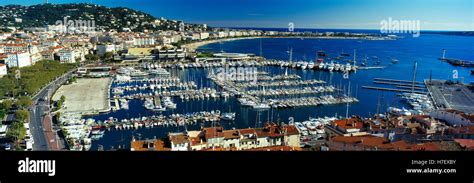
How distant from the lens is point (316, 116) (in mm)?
7641

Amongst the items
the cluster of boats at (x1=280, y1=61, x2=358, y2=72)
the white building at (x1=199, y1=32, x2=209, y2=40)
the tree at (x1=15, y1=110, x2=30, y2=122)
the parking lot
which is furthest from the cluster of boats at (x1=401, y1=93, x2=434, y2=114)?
the white building at (x1=199, y1=32, x2=209, y2=40)

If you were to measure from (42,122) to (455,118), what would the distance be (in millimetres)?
6559

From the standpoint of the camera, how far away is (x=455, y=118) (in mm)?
5359

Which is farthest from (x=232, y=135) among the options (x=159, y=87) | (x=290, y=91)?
(x=159, y=87)

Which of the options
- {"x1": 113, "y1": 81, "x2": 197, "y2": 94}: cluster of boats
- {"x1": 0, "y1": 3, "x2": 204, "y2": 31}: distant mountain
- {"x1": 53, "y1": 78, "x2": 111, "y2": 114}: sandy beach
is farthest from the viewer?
{"x1": 113, "y1": 81, "x2": 197, "y2": 94}: cluster of boats

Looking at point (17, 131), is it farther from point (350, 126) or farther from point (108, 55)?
point (108, 55)

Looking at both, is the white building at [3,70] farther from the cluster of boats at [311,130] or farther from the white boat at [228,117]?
the cluster of boats at [311,130]

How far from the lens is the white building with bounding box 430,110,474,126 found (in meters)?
5.10
